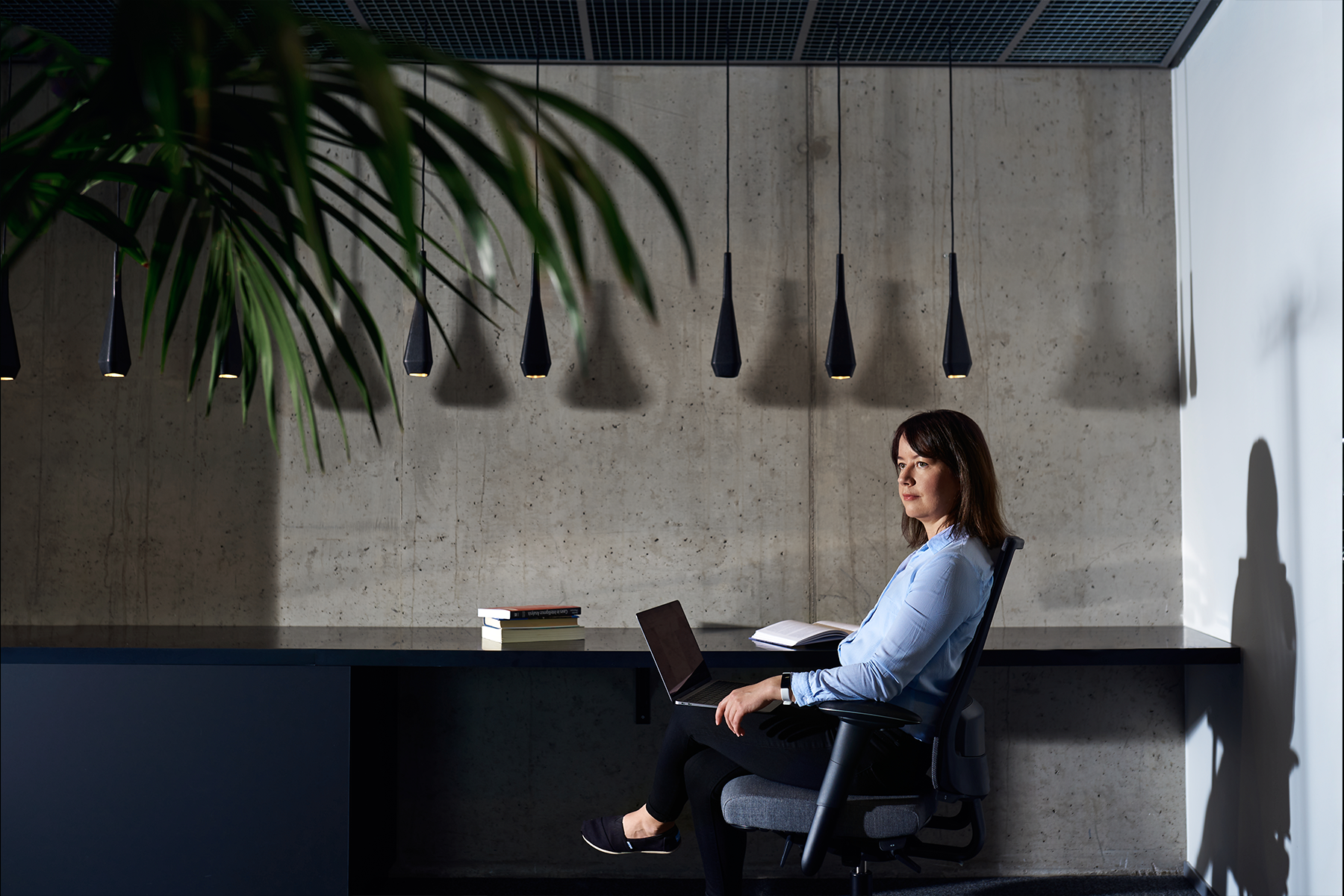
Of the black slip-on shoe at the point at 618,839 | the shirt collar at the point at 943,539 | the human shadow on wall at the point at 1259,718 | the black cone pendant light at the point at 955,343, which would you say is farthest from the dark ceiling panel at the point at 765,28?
the black slip-on shoe at the point at 618,839

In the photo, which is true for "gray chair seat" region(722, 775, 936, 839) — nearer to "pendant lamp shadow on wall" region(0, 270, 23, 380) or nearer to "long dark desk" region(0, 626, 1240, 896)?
"long dark desk" region(0, 626, 1240, 896)

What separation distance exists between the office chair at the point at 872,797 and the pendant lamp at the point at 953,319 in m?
1.01

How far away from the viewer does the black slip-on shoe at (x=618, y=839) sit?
248cm

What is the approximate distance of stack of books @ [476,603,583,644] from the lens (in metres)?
2.81

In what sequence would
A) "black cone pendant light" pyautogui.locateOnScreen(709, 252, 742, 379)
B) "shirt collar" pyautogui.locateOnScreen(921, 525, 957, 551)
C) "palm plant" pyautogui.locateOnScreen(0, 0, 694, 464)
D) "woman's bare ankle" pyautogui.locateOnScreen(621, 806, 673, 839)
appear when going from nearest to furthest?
"palm plant" pyautogui.locateOnScreen(0, 0, 694, 464) → "shirt collar" pyautogui.locateOnScreen(921, 525, 957, 551) → "woman's bare ankle" pyautogui.locateOnScreen(621, 806, 673, 839) → "black cone pendant light" pyautogui.locateOnScreen(709, 252, 742, 379)

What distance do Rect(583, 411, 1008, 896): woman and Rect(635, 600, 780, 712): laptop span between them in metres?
0.05

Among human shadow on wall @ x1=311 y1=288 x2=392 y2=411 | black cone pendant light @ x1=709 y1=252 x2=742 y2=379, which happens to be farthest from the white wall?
human shadow on wall @ x1=311 y1=288 x2=392 y2=411

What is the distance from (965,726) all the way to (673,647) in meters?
0.74

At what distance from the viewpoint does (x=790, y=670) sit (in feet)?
8.57

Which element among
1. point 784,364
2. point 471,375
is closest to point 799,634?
point 784,364

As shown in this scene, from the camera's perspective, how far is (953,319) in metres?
3.05

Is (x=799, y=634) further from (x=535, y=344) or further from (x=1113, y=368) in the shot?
(x=1113, y=368)

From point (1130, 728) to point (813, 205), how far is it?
208cm

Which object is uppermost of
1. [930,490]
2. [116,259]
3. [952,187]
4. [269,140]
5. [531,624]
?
[952,187]
